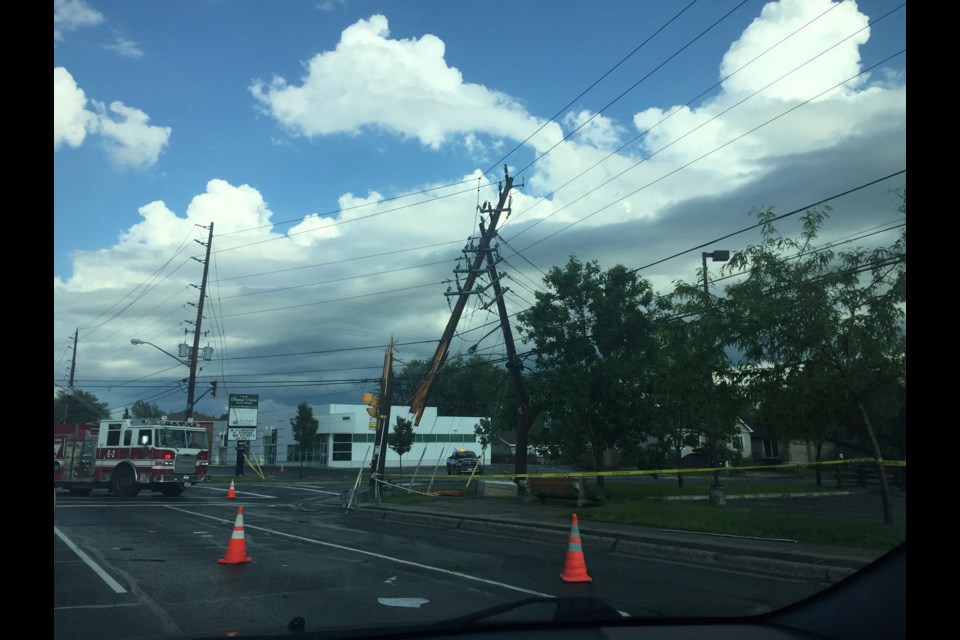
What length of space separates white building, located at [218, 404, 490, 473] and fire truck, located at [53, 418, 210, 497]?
3537cm

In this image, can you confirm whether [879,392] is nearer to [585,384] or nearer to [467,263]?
[585,384]

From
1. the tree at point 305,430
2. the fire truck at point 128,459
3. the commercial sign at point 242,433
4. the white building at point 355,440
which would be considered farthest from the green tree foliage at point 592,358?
the white building at point 355,440

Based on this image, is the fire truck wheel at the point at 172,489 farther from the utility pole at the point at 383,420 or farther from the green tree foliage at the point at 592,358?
the green tree foliage at the point at 592,358

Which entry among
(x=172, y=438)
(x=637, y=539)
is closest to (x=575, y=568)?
(x=637, y=539)

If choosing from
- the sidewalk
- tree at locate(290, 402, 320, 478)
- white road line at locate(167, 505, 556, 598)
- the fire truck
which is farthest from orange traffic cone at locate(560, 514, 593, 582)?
tree at locate(290, 402, 320, 478)

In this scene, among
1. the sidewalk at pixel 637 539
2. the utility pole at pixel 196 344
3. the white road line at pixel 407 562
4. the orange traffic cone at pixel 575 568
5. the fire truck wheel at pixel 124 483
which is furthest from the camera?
the utility pole at pixel 196 344

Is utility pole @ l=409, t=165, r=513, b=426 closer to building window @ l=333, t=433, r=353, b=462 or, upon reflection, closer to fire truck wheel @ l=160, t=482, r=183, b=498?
fire truck wheel @ l=160, t=482, r=183, b=498

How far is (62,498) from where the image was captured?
28.0 meters

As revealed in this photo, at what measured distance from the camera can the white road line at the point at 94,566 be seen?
8.99 metres

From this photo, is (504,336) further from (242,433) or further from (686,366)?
(242,433)

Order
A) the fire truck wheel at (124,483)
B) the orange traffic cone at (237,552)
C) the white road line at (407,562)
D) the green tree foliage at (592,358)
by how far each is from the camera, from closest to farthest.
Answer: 1. the white road line at (407,562)
2. the orange traffic cone at (237,552)
3. the green tree foliage at (592,358)
4. the fire truck wheel at (124,483)

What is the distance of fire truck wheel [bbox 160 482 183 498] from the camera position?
28972 mm
